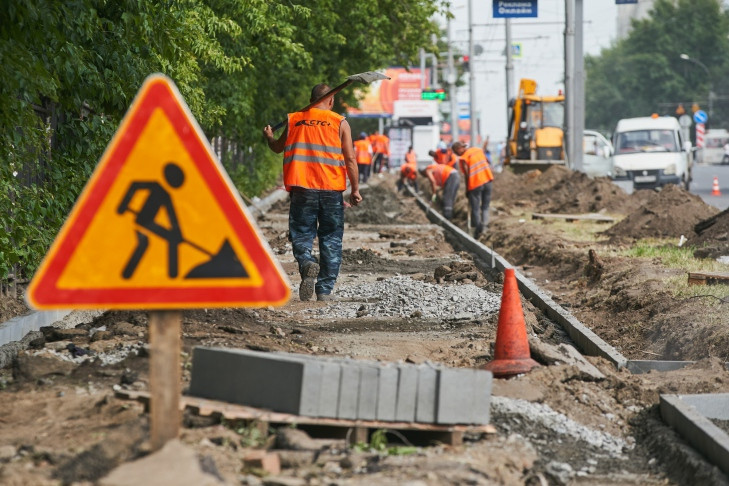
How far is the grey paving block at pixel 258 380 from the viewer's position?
5.39m

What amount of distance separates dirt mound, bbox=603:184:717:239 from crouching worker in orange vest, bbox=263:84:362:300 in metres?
8.66

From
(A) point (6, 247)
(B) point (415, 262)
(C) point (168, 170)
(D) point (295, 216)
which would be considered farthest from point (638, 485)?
(B) point (415, 262)

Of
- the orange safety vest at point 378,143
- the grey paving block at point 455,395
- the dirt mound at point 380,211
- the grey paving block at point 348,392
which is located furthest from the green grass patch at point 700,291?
the orange safety vest at point 378,143

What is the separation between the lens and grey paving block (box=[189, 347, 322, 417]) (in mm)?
5391

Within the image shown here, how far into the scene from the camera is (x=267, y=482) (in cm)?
470

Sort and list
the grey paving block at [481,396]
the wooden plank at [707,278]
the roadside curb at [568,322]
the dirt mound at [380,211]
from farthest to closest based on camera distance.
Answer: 1. the dirt mound at [380,211]
2. the wooden plank at [707,278]
3. the roadside curb at [568,322]
4. the grey paving block at [481,396]

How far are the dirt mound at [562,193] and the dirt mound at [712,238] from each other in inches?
354

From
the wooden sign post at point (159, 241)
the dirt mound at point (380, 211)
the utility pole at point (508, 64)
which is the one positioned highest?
the utility pole at point (508, 64)

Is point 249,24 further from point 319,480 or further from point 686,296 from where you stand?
point 319,480

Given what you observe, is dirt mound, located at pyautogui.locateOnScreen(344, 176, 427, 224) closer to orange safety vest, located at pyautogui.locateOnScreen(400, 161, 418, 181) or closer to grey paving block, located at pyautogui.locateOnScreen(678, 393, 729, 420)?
orange safety vest, located at pyautogui.locateOnScreen(400, 161, 418, 181)

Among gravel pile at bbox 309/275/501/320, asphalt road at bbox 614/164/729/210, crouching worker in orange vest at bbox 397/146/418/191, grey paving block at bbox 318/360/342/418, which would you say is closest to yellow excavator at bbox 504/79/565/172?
asphalt road at bbox 614/164/729/210

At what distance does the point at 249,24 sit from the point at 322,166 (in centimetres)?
851

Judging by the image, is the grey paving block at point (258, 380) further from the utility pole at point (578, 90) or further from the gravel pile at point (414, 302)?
the utility pole at point (578, 90)

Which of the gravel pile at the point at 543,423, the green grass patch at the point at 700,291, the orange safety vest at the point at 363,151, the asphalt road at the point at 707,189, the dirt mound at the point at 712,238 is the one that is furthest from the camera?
the orange safety vest at the point at 363,151
